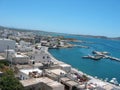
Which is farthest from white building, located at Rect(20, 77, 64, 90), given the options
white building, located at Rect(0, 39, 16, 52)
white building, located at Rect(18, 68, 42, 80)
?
white building, located at Rect(0, 39, 16, 52)

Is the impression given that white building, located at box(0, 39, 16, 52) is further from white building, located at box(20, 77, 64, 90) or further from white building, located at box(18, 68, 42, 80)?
white building, located at box(20, 77, 64, 90)

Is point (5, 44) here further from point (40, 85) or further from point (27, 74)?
point (40, 85)

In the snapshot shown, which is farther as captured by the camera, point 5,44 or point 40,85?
point 5,44

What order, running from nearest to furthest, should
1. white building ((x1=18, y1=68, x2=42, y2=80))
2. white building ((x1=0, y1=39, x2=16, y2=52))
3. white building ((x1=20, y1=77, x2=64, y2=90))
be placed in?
1. white building ((x1=20, y1=77, x2=64, y2=90))
2. white building ((x1=18, y1=68, x2=42, y2=80))
3. white building ((x1=0, y1=39, x2=16, y2=52))

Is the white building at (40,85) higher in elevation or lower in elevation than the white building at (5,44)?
lower

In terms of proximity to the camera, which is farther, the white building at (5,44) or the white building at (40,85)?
the white building at (5,44)

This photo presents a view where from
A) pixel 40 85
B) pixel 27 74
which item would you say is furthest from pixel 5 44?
pixel 40 85

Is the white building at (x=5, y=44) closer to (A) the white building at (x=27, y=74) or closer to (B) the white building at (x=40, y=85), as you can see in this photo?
A: (A) the white building at (x=27, y=74)

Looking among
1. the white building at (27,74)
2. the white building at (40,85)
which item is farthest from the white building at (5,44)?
the white building at (40,85)

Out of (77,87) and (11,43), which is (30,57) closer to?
(11,43)

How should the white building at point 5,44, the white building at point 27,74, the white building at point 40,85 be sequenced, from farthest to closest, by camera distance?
the white building at point 5,44 → the white building at point 27,74 → the white building at point 40,85

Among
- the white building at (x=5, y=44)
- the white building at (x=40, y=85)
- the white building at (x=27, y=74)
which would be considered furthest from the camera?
the white building at (x=5, y=44)
